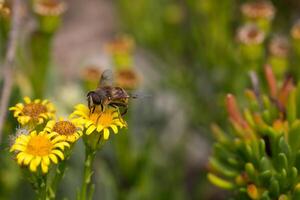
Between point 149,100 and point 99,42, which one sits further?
point 99,42

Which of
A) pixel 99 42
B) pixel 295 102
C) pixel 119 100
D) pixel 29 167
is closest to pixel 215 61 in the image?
pixel 295 102

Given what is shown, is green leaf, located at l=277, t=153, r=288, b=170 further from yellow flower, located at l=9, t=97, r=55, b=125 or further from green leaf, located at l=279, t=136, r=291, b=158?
yellow flower, located at l=9, t=97, r=55, b=125

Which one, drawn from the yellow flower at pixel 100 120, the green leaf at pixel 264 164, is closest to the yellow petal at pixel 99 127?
the yellow flower at pixel 100 120

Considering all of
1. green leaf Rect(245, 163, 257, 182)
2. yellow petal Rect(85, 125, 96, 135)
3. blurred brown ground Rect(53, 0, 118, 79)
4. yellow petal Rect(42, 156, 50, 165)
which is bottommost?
green leaf Rect(245, 163, 257, 182)

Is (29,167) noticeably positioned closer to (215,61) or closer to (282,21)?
(215,61)

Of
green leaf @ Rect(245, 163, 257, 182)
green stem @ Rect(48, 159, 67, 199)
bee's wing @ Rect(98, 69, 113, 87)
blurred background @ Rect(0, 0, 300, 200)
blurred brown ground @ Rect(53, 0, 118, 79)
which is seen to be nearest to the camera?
green stem @ Rect(48, 159, 67, 199)

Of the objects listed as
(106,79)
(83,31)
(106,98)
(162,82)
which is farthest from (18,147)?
(83,31)

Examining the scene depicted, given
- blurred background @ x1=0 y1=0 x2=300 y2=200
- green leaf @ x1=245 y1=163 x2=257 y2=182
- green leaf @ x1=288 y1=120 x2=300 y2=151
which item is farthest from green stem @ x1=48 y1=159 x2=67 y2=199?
blurred background @ x1=0 y1=0 x2=300 y2=200
